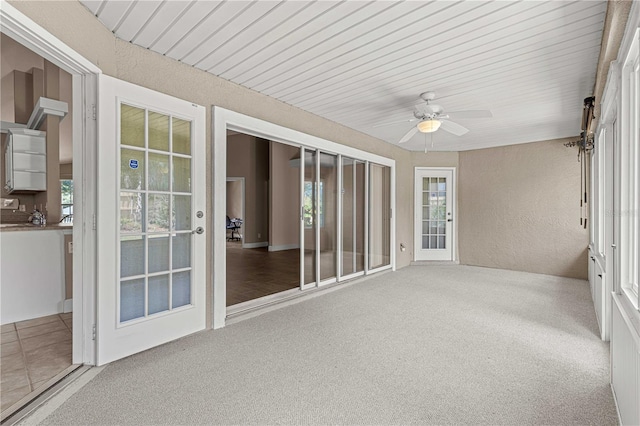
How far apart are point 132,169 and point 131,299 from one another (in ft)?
3.36

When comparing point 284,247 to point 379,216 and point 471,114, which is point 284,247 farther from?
point 471,114

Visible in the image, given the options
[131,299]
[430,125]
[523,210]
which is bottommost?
[131,299]

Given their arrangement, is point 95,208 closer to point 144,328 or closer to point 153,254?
point 153,254

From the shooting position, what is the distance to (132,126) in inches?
99.3

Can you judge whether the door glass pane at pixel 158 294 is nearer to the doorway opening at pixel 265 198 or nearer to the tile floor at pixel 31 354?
the tile floor at pixel 31 354

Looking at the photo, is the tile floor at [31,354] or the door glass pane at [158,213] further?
the door glass pane at [158,213]

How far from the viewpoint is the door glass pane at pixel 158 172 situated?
2643 mm

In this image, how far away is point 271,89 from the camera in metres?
3.45

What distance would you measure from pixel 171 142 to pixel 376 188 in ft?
12.0

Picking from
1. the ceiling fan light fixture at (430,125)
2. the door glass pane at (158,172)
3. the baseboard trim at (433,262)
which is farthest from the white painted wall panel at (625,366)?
the baseboard trim at (433,262)

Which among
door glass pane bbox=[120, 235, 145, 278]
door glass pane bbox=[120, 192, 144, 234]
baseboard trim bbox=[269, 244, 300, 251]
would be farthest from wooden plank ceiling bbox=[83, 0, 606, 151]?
baseboard trim bbox=[269, 244, 300, 251]

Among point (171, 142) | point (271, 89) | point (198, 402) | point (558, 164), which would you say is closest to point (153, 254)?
point (171, 142)

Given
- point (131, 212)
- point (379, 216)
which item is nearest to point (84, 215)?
point (131, 212)

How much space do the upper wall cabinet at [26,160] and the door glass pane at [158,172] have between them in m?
2.38
